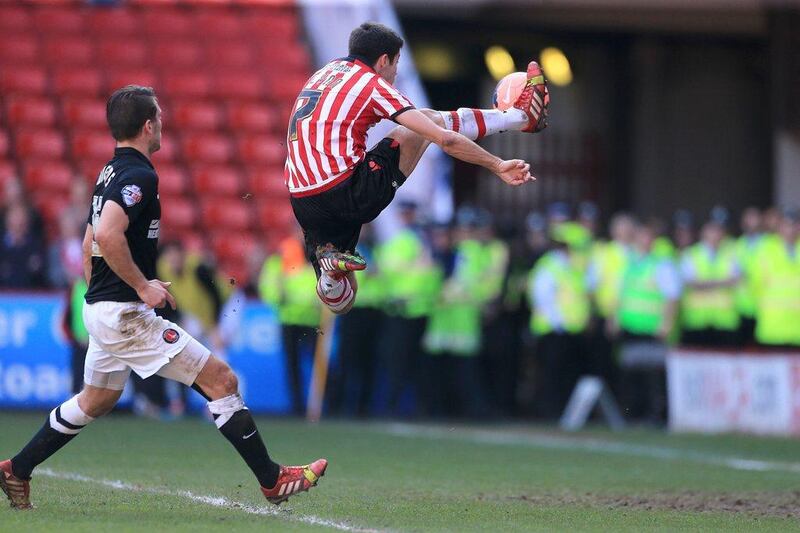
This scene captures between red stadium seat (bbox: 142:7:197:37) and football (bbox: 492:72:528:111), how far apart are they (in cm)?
1413

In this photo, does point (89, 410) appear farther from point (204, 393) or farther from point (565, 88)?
point (565, 88)

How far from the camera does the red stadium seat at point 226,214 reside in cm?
1975

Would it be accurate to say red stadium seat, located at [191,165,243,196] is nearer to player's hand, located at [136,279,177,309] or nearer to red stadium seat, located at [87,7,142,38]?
red stadium seat, located at [87,7,142,38]

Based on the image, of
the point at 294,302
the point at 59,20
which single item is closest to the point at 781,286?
the point at 294,302

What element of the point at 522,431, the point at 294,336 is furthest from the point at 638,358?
the point at 294,336

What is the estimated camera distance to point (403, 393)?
16859 millimetres

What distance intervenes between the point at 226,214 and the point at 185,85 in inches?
94.7

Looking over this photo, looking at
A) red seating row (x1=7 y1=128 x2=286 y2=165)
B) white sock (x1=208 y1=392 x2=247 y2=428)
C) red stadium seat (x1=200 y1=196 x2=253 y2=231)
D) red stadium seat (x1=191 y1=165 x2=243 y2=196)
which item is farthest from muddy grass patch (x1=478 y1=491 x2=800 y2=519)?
red seating row (x1=7 y1=128 x2=286 y2=165)

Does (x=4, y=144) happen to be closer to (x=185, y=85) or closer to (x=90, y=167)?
(x=90, y=167)

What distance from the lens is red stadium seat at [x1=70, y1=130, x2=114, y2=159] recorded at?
19.8 m

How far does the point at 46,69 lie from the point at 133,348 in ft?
45.7

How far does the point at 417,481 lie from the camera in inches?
402

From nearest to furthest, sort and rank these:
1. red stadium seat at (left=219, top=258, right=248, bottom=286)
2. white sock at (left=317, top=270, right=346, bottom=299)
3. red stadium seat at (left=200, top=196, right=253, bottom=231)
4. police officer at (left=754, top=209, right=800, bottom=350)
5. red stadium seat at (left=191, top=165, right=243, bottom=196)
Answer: white sock at (left=317, top=270, right=346, bottom=299), police officer at (left=754, top=209, right=800, bottom=350), red stadium seat at (left=219, top=258, right=248, bottom=286), red stadium seat at (left=200, top=196, right=253, bottom=231), red stadium seat at (left=191, top=165, right=243, bottom=196)

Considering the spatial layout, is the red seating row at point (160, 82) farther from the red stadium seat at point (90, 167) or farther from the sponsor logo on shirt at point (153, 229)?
the sponsor logo on shirt at point (153, 229)
